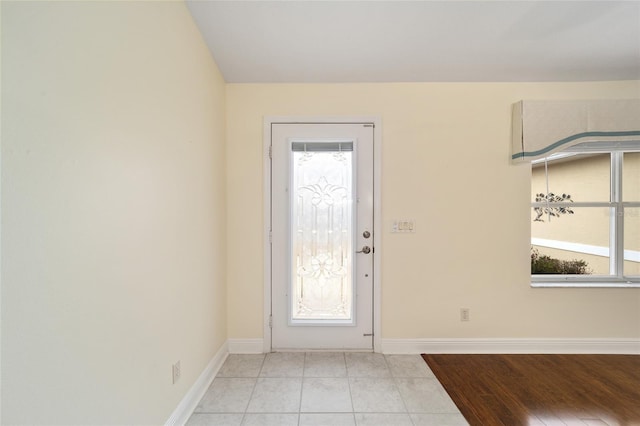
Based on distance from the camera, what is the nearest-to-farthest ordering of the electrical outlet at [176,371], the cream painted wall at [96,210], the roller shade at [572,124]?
the cream painted wall at [96,210] → the electrical outlet at [176,371] → the roller shade at [572,124]

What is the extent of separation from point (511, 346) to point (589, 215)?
4.71 ft

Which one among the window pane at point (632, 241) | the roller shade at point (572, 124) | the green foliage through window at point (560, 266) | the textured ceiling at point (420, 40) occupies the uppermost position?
the textured ceiling at point (420, 40)

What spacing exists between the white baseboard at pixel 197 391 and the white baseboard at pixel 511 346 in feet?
4.67

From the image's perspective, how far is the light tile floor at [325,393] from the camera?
166 cm

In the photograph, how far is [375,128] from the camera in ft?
8.06

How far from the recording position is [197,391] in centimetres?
180

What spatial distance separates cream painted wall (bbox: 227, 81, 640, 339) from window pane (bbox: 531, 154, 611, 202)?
229 millimetres

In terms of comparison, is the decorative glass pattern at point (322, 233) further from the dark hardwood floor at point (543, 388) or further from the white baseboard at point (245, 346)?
the dark hardwood floor at point (543, 388)

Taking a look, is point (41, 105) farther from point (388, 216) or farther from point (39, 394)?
point (388, 216)

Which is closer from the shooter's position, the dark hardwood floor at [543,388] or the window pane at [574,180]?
the dark hardwood floor at [543,388]

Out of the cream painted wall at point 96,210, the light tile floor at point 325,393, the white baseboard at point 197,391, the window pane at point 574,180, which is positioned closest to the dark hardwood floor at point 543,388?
the light tile floor at point 325,393

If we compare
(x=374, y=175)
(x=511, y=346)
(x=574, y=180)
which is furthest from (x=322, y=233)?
(x=574, y=180)

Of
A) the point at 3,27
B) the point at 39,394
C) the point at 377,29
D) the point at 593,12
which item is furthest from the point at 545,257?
the point at 3,27

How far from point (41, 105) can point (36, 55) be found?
143 millimetres
